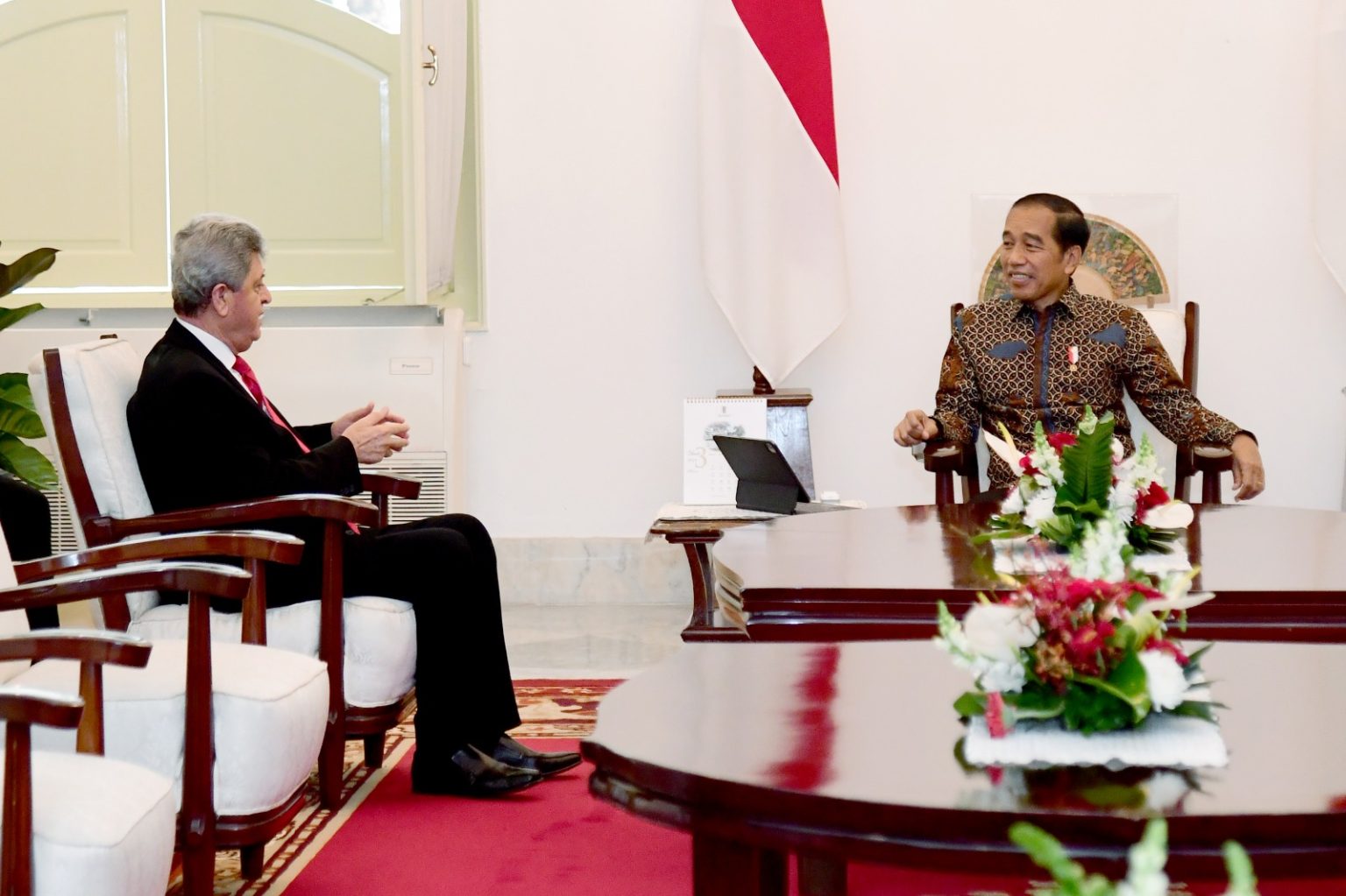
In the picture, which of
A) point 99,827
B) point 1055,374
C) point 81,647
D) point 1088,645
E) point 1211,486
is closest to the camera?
point 1088,645

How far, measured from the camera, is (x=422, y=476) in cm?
511

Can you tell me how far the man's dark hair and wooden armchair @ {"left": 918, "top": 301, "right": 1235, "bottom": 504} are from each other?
354mm

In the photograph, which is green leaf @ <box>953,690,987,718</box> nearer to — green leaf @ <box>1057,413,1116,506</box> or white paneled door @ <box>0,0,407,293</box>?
green leaf @ <box>1057,413,1116,506</box>

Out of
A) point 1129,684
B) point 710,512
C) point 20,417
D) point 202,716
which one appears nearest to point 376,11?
point 20,417

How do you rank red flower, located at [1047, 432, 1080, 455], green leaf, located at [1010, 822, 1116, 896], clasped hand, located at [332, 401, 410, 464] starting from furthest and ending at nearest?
clasped hand, located at [332, 401, 410, 464] → red flower, located at [1047, 432, 1080, 455] → green leaf, located at [1010, 822, 1116, 896]

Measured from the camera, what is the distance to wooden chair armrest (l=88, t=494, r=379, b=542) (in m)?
2.98

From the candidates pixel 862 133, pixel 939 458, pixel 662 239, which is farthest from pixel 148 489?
pixel 862 133

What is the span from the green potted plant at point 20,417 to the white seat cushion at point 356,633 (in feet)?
5.63

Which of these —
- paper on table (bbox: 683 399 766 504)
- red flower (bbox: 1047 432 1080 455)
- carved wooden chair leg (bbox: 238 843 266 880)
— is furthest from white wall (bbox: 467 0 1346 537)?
carved wooden chair leg (bbox: 238 843 266 880)

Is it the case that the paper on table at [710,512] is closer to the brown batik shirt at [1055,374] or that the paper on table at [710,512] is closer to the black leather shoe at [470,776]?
the brown batik shirt at [1055,374]

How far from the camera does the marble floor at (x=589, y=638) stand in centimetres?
445

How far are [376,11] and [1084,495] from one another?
3.40 metres

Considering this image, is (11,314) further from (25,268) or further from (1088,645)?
(1088,645)

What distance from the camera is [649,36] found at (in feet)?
17.3
